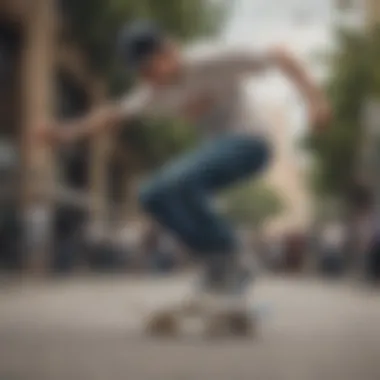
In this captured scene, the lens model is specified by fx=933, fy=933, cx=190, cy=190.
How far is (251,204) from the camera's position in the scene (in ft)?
2.94

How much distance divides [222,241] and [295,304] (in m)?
0.09

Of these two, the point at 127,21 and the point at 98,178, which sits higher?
the point at 127,21

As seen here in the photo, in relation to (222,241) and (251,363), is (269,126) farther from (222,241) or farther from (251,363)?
(251,363)

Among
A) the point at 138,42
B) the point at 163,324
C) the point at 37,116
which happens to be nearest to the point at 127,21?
the point at 138,42

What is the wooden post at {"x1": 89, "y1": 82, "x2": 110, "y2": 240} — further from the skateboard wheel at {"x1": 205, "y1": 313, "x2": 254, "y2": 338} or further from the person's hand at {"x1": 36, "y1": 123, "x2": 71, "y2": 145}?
the skateboard wheel at {"x1": 205, "y1": 313, "x2": 254, "y2": 338}

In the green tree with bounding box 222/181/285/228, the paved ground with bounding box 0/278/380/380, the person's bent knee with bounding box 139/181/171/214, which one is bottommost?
the paved ground with bounding box 0/278/380/380

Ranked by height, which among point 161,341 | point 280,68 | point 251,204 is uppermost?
point 280,68

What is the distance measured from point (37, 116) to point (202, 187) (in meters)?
0.17

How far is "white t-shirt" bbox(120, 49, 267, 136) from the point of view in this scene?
891 millimetres

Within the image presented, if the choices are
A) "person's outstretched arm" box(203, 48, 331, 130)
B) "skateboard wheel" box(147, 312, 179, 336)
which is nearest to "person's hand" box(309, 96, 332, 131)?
"person's outstretched arm" box(203, 48, 331, 130)

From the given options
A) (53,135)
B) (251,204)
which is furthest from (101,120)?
(251,204)

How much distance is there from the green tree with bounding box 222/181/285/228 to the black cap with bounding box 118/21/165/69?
154 mm

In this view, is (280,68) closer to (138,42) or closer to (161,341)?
(138,42)

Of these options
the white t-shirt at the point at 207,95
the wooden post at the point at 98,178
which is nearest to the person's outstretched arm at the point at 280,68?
the white t-shirt at the point at 207,95
